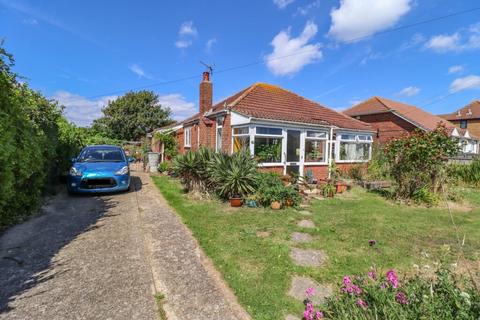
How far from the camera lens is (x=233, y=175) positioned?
Answer: 7.53 metres

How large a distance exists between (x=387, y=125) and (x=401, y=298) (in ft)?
82.4

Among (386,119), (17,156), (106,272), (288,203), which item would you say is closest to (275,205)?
(288,203)

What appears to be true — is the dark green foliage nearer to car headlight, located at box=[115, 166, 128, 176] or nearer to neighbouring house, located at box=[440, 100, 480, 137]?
car headlight, located at box=[115, 166, 128, 176]

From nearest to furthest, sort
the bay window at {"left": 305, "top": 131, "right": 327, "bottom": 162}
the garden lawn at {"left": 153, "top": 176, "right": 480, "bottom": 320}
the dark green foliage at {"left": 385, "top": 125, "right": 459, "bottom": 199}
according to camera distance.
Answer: the garden lawn at {"left": 153, "top": 176, "right": 480, "bottom": 320} → the dark green foliage at {"left": 385, "top": 125, "right": 459, "bottom": 199} → the bay window at {"left": 305, "top": 131, "right": 327, "bottom": 162}

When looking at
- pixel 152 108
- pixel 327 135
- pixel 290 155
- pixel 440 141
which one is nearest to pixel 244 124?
pixel 290 155

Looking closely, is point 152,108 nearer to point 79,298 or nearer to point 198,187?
point 198,187

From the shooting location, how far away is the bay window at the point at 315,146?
12211mm

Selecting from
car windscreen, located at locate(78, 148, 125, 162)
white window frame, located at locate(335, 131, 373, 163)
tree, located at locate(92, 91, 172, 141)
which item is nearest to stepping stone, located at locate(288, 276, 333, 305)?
car windscreen, located at locate(78, 148, 125, 162)

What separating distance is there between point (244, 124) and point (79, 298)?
8.57 metres

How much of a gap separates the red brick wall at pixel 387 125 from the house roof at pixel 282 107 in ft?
32.3

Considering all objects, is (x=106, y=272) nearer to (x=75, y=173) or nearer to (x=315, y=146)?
(x=75, y=173)

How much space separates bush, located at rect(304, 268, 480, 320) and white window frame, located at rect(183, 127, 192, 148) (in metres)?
14.8

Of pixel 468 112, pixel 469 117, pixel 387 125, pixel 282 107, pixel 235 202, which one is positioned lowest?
pixel 235 202

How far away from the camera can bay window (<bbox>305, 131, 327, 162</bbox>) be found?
12211 millimetres
